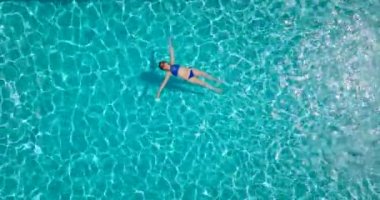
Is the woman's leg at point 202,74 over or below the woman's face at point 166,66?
below

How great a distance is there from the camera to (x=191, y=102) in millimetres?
8312

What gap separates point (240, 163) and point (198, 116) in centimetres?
94

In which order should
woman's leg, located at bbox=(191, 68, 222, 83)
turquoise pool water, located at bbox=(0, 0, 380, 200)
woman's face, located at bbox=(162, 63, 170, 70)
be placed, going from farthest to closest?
1. turquoise pool water, located at bbox=(0, 0, 380, 200)
2. woman's leg, located at bbox=(191, 68, 222, 83)
3. woman's face, located at bbox=(162, 63, 170, 70)

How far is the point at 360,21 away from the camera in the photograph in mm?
8398

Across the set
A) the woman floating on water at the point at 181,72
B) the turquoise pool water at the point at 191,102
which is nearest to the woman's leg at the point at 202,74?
the woman floating on water at the point at 181,72

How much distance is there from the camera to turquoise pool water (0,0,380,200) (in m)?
8.12

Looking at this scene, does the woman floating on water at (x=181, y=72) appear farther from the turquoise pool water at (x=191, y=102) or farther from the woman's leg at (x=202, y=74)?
the turquoise pool water at (x=191, y=102)

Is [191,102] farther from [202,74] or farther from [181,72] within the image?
[181,72]

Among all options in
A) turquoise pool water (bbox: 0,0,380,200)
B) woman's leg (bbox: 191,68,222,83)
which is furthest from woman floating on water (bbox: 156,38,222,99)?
turquoise pool water (bbox: 0,0,380,200)

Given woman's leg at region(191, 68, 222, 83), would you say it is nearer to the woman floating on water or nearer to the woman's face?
the woman floating on water

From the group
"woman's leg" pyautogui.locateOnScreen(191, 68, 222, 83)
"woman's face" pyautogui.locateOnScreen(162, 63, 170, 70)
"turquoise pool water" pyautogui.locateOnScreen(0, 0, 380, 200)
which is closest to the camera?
"woman's face" pyautogui.locateOnScreen(162, 63, 170, 70)

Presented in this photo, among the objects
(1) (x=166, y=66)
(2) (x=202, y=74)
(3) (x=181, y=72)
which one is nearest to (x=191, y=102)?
(2) (x=202, y=74)

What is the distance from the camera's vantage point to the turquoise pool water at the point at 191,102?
8.12m

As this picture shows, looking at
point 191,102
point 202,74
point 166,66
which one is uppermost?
point 166,66
